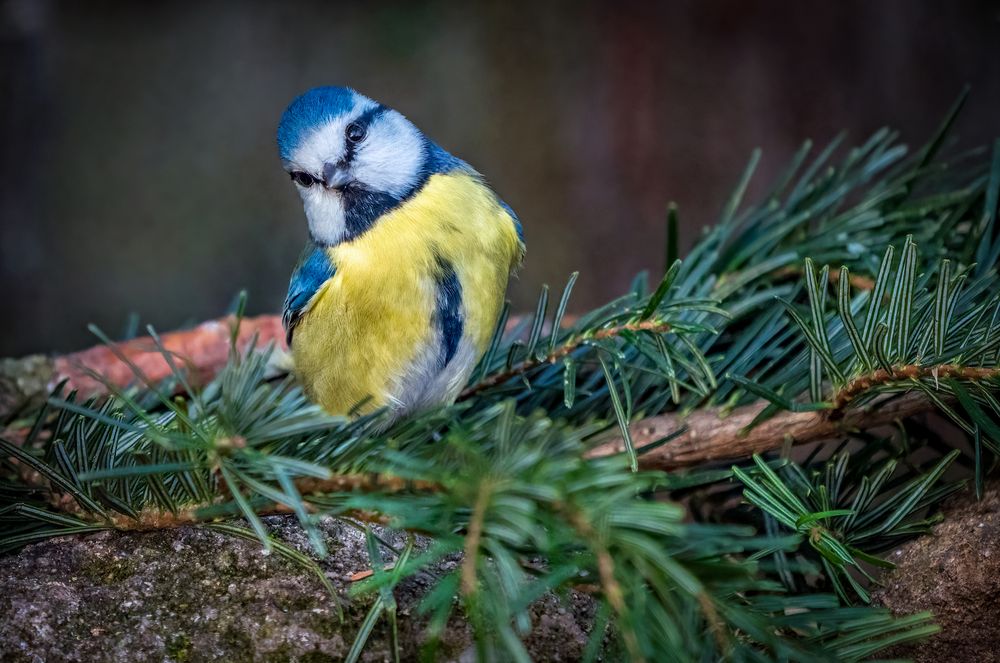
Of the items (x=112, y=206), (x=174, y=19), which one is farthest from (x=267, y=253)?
(x=174, y=19)

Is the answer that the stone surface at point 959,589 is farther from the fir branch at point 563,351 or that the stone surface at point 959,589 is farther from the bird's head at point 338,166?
the bird's head at point 338,166

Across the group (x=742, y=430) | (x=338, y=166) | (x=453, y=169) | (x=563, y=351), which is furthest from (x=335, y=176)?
(x=742, y=430)

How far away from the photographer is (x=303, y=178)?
0.79 metres

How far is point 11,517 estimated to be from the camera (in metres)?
0.51

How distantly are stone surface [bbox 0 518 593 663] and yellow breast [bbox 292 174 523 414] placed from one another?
0.21 m

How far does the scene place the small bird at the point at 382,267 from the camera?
2.35ft

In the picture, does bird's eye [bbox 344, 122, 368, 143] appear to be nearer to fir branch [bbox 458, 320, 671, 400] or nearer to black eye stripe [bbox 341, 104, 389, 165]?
black eye stripe [bbox 341, 104, 389, 165]

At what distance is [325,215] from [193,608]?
0.38 metres

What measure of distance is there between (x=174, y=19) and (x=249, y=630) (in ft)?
4.26

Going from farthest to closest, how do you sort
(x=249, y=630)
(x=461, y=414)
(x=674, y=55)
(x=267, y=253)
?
(x=267, y=253), (x=674, y=55), (x=461, y=414), (x=249, y=630)

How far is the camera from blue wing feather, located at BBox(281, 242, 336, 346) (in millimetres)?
743

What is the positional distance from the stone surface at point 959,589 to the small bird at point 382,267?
1.11 feet

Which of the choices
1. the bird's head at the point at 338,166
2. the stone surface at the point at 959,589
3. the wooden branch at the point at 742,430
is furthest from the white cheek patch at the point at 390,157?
the stone surface at the point at 959,589

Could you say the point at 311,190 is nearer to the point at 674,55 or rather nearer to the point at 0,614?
the point at 0,614
